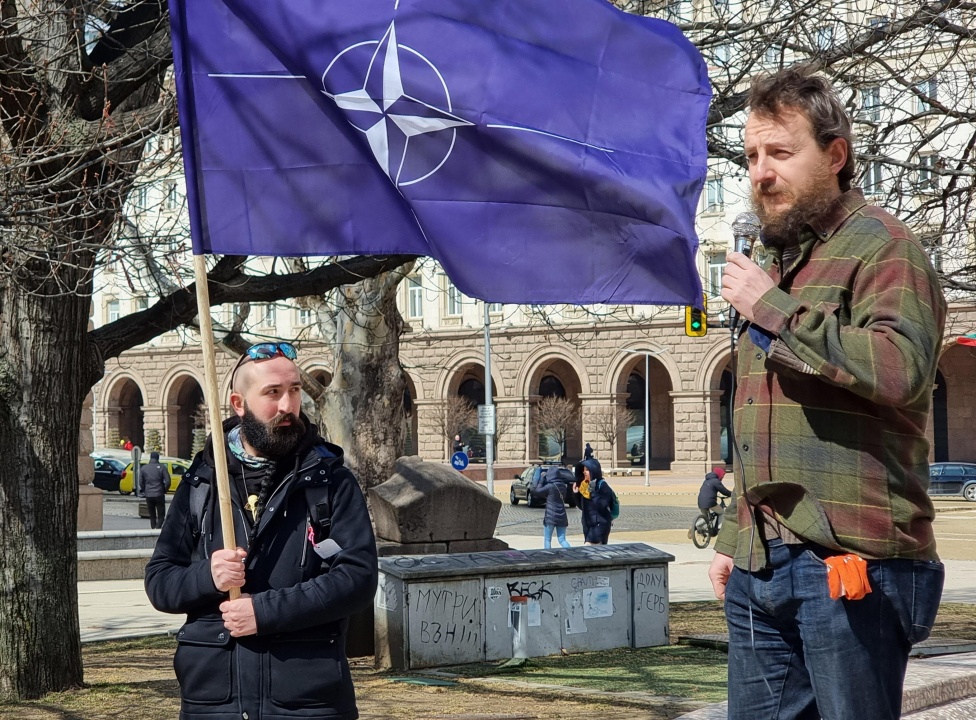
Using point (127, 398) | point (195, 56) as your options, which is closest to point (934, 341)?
point (195, 56)

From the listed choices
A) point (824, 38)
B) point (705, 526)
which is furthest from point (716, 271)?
point (824, 38)

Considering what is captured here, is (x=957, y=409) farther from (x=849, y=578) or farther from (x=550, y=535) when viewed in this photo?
(x=849, y=578)

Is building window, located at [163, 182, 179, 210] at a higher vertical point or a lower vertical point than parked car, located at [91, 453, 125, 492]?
higher

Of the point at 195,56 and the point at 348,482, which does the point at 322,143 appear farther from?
the point at 348,482

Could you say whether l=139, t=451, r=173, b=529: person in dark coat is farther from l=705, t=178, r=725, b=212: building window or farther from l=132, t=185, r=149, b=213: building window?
l=132, t=185, r=149, b=213: building window

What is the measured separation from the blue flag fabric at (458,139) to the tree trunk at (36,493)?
4418mm

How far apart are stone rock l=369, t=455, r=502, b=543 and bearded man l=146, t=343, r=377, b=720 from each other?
25.3ft

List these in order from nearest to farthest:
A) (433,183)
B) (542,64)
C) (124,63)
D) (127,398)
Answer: (433,183), (542,64), (124,63), (127,398)

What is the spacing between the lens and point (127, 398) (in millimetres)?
67250

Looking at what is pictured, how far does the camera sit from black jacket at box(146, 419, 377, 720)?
144 inches

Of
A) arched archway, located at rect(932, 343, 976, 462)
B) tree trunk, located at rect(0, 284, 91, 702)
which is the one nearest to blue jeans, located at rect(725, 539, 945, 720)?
tree trunk, located at rect(0, 284, 91, 702)

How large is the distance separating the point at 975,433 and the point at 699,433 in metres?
Answer: 10.5

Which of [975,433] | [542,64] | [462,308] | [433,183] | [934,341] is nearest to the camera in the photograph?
[934,341]

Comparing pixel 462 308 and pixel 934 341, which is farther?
pixel 462 308
